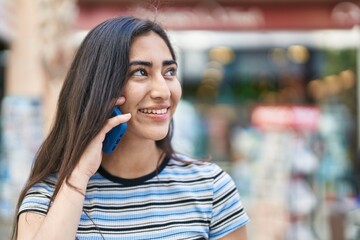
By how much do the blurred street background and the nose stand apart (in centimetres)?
44

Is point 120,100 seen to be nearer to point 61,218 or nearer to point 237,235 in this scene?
point 61,218

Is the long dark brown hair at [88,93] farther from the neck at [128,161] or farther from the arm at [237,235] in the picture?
the arm at [237,235]

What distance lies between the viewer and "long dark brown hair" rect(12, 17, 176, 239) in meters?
2.05

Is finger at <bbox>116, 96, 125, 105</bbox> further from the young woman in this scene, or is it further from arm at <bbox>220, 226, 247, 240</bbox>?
arm at <bbox>220, 226, 247, 240</bbox>

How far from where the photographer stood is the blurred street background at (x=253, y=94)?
272 inches

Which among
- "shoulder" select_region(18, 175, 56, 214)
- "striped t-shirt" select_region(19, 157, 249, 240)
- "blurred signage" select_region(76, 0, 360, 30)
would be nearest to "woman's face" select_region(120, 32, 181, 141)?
"striped t-shirt" select_region(19, 157, 249, 240)

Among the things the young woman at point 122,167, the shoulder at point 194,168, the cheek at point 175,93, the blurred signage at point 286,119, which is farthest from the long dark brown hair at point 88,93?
the blurred signage at point 286,119

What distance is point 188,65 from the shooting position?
14875mm

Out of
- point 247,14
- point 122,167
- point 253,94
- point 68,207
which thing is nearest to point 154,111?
point 122,167

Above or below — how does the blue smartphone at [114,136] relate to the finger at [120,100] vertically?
below

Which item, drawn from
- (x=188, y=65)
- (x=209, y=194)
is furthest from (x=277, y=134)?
(x=209, y=194)

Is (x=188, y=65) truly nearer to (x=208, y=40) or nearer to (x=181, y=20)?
(x=208, y=40)

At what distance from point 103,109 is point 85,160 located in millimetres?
157

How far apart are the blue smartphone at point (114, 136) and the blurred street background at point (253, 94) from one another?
536mm
